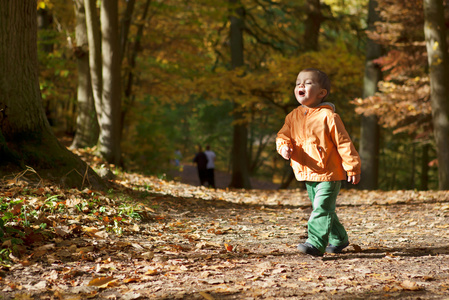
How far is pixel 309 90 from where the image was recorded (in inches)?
163

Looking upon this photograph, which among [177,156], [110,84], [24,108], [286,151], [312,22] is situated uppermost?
A: [312,22]

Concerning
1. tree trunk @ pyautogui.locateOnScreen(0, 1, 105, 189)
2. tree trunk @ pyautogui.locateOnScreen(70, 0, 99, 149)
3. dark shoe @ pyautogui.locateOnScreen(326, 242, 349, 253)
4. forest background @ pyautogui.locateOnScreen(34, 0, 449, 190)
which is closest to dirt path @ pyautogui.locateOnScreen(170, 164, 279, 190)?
forest background @ pyautogui.locateOnScreen(34, 0, 449, 190)

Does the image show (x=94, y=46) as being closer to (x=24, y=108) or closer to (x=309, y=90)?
(x=24, y=108)

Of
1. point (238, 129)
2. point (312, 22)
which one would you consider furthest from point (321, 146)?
point (312, 22)

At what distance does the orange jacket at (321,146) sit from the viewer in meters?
3.98

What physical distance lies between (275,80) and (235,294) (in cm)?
1197

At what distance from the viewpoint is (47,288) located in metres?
3.22

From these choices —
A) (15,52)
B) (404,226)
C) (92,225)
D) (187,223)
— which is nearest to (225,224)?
(187,223)

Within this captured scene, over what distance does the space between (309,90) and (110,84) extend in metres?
7.82

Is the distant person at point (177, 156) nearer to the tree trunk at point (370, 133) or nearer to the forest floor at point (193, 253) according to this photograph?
the tree trunk at point (370, 133)

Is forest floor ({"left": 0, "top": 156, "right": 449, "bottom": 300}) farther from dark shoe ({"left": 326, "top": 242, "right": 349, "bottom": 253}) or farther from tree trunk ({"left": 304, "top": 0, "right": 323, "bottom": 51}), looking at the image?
tree trunk ({"left": 304, "top": 0, "right": 323, "bottom": 51})

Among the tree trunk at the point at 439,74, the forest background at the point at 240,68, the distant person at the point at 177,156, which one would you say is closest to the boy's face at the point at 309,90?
the forest background at the point at 240,68

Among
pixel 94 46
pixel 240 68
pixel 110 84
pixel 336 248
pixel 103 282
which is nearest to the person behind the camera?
pixel 103 282

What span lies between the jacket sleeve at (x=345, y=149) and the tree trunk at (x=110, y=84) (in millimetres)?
8030
